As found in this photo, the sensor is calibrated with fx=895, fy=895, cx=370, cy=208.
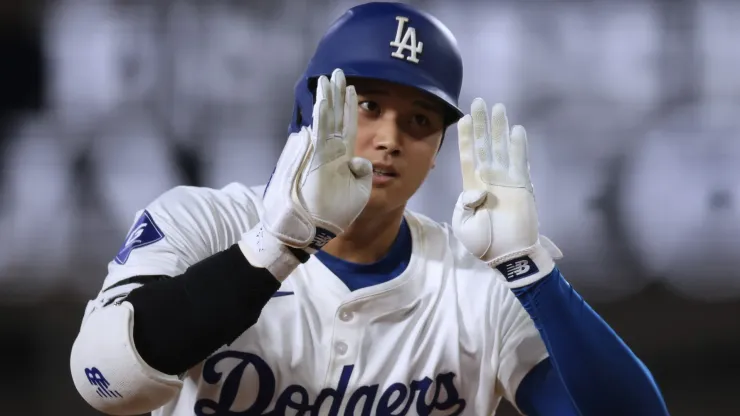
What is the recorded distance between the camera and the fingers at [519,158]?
123 centimetres

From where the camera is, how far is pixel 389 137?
4.40 ft

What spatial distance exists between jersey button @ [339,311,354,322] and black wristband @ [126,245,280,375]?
30cm

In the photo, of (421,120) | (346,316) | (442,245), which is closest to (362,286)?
(346,316)

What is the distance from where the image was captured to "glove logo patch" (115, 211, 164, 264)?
1.22 m

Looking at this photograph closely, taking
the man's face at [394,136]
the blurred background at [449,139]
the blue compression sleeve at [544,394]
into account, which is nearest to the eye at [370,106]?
the man's face at [394,136]

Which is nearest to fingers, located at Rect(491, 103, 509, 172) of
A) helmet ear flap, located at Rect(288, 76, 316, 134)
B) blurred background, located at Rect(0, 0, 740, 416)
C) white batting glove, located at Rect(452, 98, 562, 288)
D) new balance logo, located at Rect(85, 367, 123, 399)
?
white batting glove, located at Rect(452, 98, 562, 288)

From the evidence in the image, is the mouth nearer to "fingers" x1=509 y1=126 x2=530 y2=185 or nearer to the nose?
the nose

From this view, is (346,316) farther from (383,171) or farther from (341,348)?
(383,171)

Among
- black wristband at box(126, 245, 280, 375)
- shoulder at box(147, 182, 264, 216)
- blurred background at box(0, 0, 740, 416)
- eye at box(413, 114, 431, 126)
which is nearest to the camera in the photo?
black wristband at box(126, 245, 280, 375)

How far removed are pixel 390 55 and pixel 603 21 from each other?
1.33 m

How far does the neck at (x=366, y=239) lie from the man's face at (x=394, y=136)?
4 centimetres

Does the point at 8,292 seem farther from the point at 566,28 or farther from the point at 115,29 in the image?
the point at 566,28

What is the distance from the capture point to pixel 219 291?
1079mm

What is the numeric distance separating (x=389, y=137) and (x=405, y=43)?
17 centimetres
